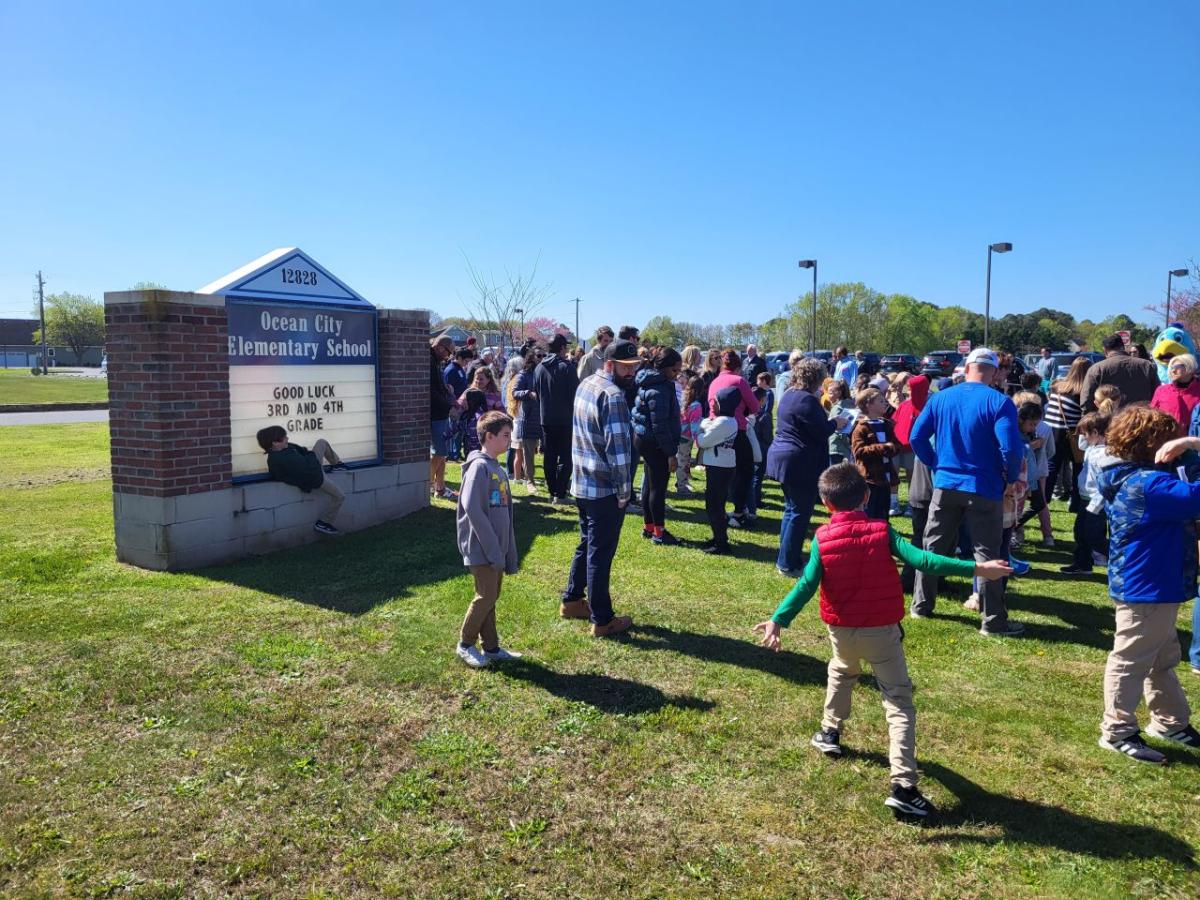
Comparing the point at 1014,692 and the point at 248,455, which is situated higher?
the point at 248,455

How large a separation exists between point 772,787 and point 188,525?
5328 mm

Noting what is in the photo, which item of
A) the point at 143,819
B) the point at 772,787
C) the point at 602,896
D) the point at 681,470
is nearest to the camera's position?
the point at 602,896

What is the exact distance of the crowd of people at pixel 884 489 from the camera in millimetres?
3744

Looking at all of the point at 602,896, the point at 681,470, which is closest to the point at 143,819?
the point at 602,896

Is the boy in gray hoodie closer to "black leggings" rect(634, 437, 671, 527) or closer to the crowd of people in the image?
the crowd of people

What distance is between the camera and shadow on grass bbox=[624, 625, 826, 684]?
5.05m

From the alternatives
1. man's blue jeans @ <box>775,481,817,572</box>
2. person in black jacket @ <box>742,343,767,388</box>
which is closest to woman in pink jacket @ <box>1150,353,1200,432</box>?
man's blue jeans @ <box>775,481,817,572</box>

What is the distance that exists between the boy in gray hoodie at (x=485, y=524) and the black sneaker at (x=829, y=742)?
1919mm

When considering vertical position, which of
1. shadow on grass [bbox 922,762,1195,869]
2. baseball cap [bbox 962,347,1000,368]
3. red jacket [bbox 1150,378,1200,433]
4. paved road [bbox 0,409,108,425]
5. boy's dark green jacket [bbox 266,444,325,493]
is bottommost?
shadow on grass [bbox 922,762,1195,869]

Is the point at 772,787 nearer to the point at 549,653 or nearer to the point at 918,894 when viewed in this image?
the point at 918,894

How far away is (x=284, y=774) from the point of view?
12.4 ft

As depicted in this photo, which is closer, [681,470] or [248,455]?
[248,455]

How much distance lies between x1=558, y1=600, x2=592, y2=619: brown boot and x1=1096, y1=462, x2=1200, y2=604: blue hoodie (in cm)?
322

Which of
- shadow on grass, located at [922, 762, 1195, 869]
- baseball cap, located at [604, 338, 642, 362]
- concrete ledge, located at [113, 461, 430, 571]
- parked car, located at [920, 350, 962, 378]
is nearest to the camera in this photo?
shadow on grass, located at [922, 762, 1195, 869]
